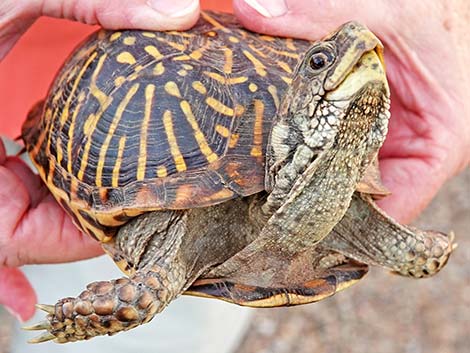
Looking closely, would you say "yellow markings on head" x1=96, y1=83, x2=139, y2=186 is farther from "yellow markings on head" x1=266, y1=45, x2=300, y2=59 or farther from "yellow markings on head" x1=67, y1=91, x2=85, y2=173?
"yellow markings on head" x1=266, y1=45, x2=300, y2=59

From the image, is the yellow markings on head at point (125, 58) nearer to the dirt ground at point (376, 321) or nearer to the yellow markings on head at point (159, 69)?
the yellow markings on head at point (159, 69)

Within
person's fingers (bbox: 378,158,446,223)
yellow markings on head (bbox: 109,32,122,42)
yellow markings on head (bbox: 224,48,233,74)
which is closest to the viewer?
yellow markings on head (bbox: 224,48,233,74)

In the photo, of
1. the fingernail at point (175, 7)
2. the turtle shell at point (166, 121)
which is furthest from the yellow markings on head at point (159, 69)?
the fingernail at point (175, 7)

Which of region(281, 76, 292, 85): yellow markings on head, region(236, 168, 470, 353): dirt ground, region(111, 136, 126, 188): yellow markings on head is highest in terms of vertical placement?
region(281, 76, 292, 85): yellow markings on head

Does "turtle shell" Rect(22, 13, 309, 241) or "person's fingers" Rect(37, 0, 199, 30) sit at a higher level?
"person's fingers" Rect(37, 0, 199, 30)

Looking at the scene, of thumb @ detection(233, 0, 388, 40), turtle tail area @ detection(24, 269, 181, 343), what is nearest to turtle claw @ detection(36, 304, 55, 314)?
turtle tail area @ detection(24, 269, 181, 343)

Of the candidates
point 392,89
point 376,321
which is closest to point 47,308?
point 392,89

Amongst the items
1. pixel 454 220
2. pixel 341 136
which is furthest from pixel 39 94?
pixel 454 220

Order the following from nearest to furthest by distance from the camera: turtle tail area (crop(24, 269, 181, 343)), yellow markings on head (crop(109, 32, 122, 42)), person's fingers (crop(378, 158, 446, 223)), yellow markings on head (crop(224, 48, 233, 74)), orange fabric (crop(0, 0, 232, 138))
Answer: turtle tail area (crop(24, 269, 181, 343))
yellow markings on head (crop(224, 48, 233, 74))
yellow markings on head (crop(109, 32, 122, 42))
person's fingers (crop(378, 158, 446, 223))
orange fabric (crop(0, 0, 232, 138))
